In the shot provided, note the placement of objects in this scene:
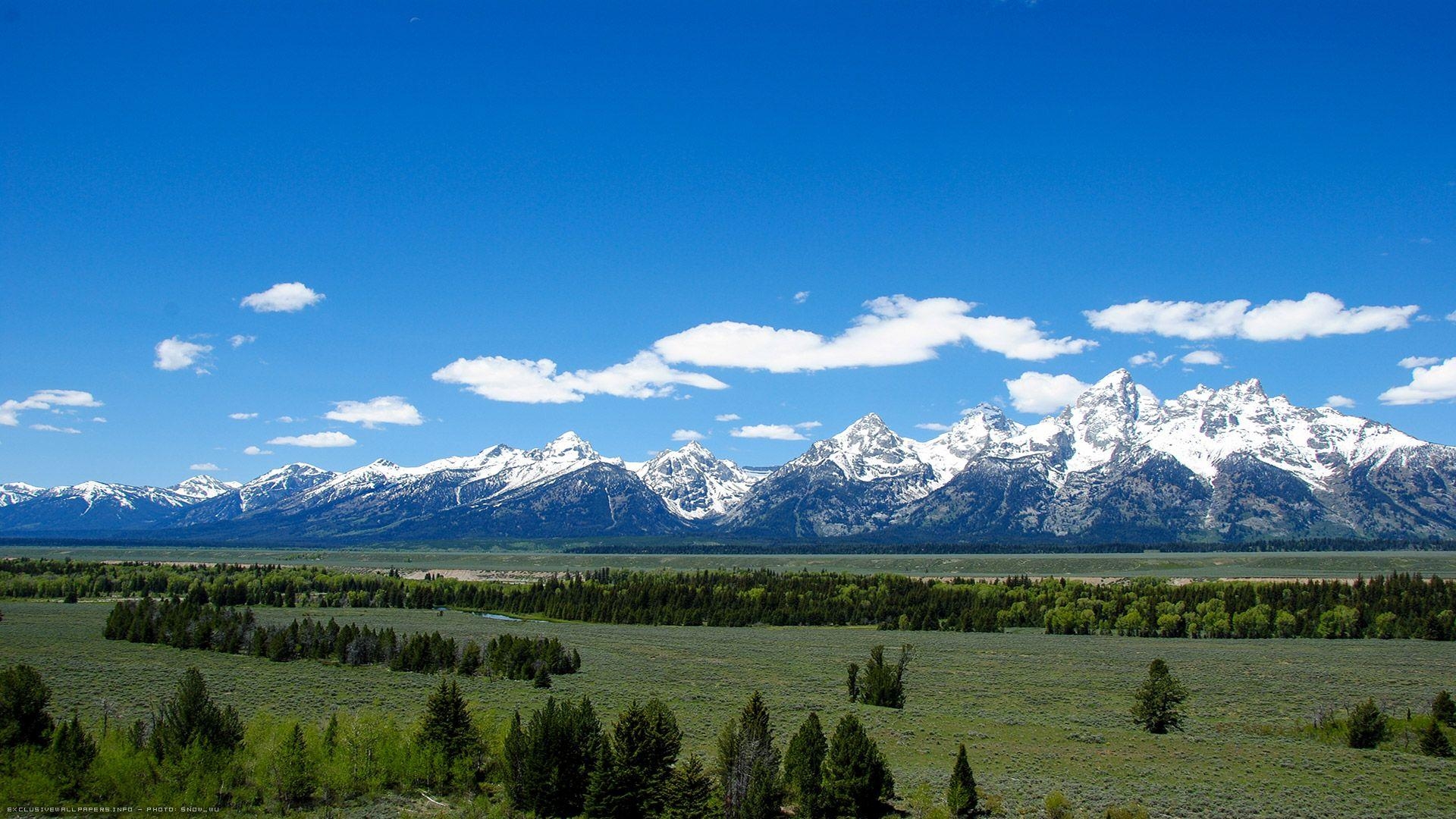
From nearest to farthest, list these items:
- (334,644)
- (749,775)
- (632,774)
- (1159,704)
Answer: (749,775) < (632,774) < (1159,704) < (334,644)

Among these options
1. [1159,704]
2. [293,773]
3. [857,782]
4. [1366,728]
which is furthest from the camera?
[1159,704]

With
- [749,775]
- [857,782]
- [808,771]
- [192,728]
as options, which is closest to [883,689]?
[857,782]

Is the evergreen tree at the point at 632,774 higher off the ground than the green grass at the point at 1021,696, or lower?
higher

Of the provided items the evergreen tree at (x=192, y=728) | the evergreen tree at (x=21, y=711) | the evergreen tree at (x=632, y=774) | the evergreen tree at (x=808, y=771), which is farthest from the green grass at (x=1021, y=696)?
the evergreen tree at (x=192, y=728)

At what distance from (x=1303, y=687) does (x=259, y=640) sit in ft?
275

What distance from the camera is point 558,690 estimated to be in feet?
202

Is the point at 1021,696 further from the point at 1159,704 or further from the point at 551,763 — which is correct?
the point at 551,763

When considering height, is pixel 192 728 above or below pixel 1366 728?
above

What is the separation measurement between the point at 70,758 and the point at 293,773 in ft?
26.9

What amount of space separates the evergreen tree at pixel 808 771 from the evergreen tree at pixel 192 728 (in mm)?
23404

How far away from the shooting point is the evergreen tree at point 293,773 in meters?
36.1

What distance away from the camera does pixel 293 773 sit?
3616cm

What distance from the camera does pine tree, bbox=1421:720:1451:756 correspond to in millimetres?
45219

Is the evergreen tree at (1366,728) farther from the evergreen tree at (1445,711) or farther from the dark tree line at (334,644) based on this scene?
the dark tree line at (334,644)
